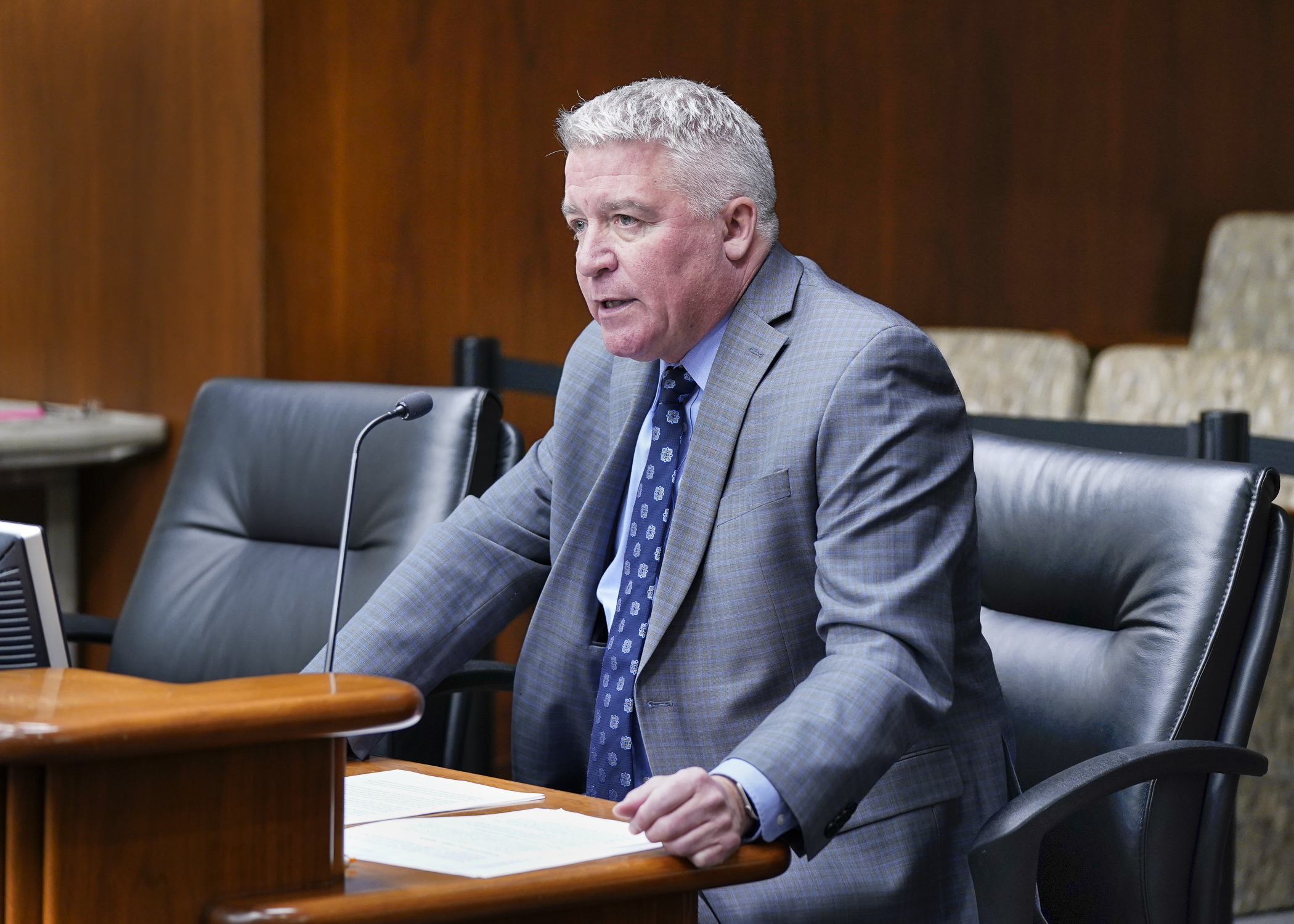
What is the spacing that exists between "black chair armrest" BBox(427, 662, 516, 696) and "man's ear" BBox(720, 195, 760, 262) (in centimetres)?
64

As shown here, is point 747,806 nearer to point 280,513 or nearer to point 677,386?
point 677,386

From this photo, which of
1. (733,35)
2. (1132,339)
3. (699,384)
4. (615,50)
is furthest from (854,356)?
(1132,339)

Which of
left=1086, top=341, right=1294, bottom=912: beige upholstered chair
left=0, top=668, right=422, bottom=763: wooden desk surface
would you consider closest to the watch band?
left=0, top=668, right=422, bottom=763: wooden desk surface

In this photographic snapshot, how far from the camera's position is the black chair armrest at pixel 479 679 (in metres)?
1.89

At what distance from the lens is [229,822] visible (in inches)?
35.6

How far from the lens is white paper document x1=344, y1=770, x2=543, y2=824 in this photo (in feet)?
4.01

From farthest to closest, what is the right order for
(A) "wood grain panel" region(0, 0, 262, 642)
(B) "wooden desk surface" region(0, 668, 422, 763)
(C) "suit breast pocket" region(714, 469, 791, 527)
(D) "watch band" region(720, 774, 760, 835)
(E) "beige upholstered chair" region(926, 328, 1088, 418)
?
1. (E) "beige upholstered chair" region(926, 328, 1088, 418)
2. (A) "wood grain panel" region(0, 0, 262, 642)
3. (C) "suit breast pocket" region(714, 469, 791, 527)
4. (D) "watch band" region(720, 774, 760, 835)
5. (B) "wooden desk surface" region(0, 668, 422, 763)

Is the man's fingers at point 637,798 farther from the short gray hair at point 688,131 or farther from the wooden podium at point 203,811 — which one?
the short gray hair at point 688,131

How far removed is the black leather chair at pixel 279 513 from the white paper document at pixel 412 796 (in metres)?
0.80

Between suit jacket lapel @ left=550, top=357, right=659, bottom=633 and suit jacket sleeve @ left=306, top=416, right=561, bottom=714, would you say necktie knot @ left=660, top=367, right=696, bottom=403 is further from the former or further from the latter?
suit jacket sleeve @ left=306, top=416, right=561, bottom=714

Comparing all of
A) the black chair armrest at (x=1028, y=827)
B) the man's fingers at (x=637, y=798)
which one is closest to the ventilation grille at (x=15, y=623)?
the man's fingers at (x=637, y=798)

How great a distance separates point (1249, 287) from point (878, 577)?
3458 mm

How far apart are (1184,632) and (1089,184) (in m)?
3.23

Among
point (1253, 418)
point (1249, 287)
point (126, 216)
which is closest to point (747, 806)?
point (126, 216)
